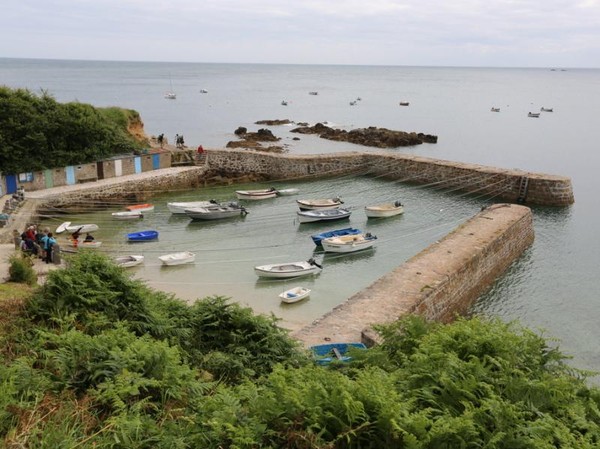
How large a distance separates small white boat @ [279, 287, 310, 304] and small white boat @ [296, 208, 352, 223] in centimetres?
872

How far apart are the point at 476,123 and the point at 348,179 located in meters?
43.4

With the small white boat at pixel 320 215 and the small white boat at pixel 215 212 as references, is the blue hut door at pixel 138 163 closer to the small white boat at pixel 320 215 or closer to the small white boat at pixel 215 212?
the small white boat at pixel 215 212

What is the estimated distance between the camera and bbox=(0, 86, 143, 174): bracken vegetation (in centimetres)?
2711

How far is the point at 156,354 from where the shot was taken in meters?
6.74

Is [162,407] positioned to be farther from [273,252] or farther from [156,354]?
[273,252]

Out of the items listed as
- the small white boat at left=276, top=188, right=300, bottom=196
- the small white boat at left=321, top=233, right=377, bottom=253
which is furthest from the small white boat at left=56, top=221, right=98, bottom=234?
the small white boat at left=276, top=188, right=300, bottom=196

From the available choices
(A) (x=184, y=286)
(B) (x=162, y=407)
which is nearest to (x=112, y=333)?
(B) (x=162, y=407)

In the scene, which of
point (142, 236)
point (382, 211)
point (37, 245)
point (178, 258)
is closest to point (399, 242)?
point (382, 211)

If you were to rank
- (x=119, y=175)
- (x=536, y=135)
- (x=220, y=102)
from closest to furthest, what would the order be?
1. (x=119, y=175)
2. (x=536, y=135)
3. (x=220, y=102)

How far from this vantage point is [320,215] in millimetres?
26531

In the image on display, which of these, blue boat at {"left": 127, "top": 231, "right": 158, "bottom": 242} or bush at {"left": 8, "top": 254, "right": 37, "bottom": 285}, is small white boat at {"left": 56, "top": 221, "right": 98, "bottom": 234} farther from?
bush at {"left": 8, "top": 254, "right": 37, "bottom": 285}

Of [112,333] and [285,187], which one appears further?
[285,187]

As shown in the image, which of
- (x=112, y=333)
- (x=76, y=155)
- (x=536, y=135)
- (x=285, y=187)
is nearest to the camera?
(x=112, y=333)

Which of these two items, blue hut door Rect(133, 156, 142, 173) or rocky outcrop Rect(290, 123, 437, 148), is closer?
blue hut door Rect(133, 156, 142, 173)
